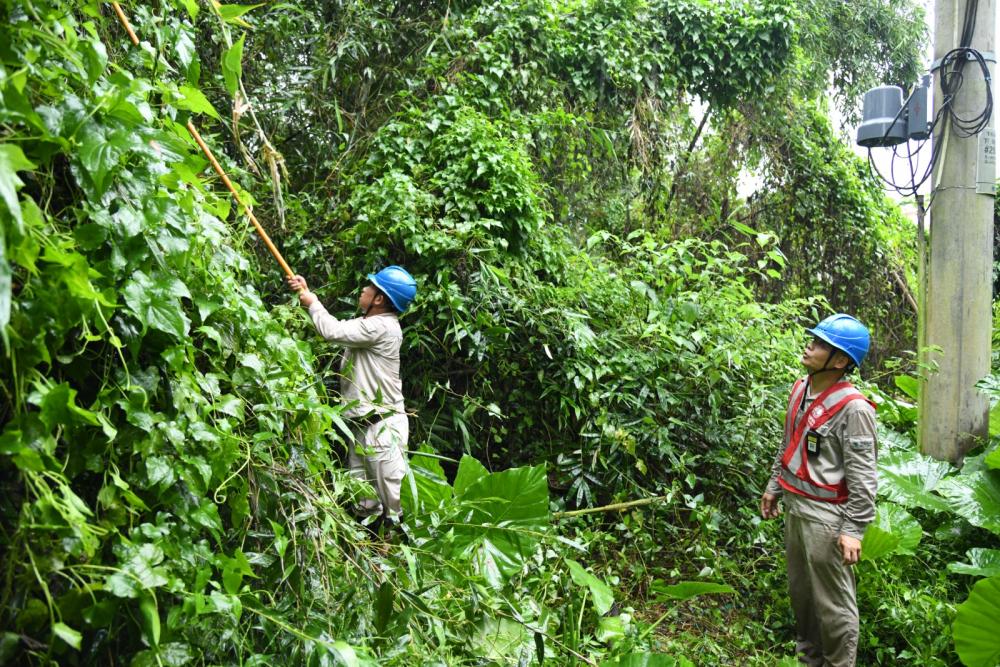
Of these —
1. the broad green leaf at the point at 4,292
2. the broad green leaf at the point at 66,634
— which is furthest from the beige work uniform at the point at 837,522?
the broad green leaf at the point at 4,292

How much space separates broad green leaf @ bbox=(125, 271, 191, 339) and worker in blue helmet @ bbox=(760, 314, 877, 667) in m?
2.73

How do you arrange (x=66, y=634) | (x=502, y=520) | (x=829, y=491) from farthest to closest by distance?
(x=829, y=491), (x=502, y=520), (x=66, y=634)

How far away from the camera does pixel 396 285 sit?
13.8 feet

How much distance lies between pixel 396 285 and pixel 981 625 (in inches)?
118

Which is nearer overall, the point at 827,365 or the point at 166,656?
the point at 166,656

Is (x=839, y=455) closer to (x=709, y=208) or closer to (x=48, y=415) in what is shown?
(x=48, y=415)

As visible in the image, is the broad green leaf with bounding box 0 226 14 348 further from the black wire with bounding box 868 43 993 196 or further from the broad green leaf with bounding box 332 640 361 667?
the black wire with bounding box 868 43 993 196

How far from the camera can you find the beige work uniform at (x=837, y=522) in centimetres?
337

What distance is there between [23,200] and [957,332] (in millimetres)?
4615

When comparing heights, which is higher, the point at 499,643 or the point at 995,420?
the point at 995,420

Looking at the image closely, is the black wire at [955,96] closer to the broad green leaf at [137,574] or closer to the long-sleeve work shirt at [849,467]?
the long-sleeve work shirt at [849,467]

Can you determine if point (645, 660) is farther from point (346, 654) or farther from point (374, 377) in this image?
point (374, 377)

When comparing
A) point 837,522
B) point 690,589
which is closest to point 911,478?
point 837,522

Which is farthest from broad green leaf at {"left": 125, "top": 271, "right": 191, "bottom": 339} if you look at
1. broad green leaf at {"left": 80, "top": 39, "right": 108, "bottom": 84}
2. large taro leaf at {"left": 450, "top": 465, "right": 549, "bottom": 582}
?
large taro leaf at {"left": 450, "top": 465, "right": 549, "bottom": 582}
